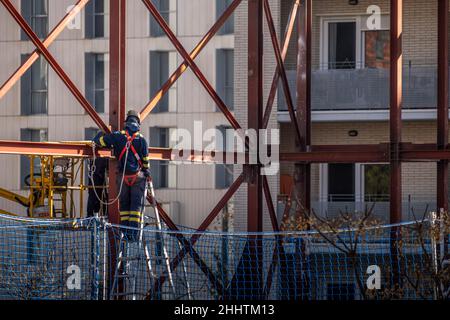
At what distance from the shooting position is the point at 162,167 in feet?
125

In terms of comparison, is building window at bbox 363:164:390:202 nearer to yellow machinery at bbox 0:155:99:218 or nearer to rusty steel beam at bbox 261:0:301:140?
yellow machinery at bbox 0:155:99:218

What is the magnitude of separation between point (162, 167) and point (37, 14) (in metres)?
7.36

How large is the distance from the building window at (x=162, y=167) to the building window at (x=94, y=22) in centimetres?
406

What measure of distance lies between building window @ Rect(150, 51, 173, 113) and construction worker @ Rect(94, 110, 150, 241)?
67.6 feet

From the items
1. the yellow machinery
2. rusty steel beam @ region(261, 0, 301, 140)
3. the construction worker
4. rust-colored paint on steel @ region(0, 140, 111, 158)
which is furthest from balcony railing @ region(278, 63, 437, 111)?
rust-colored paint on steel @ region(0, 140, 111, 158)

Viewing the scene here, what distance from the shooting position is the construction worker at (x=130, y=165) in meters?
16.6

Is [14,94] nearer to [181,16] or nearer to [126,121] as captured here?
[181,16]

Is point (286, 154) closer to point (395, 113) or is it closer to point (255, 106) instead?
point (255, 106)

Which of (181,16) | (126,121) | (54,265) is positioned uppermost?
(181,16)

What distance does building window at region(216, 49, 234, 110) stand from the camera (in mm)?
37219

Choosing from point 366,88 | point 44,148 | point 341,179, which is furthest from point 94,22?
point 44,148
